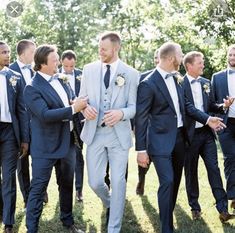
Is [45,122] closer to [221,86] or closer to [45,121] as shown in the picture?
[45,121]

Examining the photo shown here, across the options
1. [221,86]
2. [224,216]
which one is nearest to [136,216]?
[224,216]

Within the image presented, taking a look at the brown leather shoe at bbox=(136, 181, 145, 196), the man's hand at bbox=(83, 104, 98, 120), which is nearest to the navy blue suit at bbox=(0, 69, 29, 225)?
the man's hand at bbox=(83, 104, 98, 120)

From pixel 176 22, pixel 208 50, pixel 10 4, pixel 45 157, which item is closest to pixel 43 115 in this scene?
pixel 45 157

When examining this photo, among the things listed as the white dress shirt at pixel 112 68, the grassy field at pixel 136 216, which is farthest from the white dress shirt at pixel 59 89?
the grassy field at pixel 136 216

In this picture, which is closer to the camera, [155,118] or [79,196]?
[155,118]

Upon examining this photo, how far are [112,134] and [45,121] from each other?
2.52ft

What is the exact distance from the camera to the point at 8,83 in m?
6.10

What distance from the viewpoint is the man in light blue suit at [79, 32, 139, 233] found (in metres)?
5.53

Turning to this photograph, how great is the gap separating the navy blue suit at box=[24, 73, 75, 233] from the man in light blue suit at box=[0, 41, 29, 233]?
21.4 inches

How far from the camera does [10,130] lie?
613 cm

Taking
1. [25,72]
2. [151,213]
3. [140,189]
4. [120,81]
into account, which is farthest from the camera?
[140,189]

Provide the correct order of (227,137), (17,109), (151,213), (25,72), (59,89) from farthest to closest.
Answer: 1. (25,72)
2. (227,137)
3. (151,213)
4. (17,109)
5. (59,89)

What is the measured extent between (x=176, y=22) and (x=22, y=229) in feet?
80.6

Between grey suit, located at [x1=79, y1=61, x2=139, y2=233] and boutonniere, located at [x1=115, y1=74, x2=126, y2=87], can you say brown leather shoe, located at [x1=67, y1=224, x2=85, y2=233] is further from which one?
boutonniere, located at [x1=115, y1=74, x2=126, y2=87]
